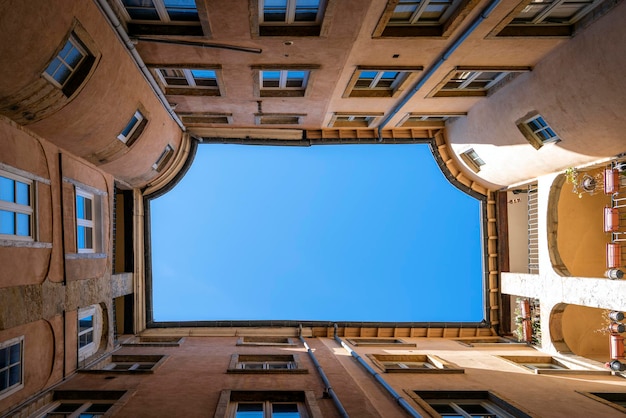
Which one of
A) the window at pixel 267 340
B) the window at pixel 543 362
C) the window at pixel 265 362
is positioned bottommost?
the window at pixel 543 362

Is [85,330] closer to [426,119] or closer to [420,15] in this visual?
[420,15]

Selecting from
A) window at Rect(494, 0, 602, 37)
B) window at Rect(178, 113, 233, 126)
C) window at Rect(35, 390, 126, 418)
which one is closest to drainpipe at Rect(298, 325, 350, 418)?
Result: window at Rect(35, 390, 126, 418)

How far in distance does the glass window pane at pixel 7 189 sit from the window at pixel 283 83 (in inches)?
314

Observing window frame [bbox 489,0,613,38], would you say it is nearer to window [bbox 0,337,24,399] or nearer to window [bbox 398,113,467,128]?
window [bbox 398,113,467,128]

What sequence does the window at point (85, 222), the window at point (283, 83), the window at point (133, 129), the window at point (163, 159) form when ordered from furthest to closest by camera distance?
1. the window at point (163, 159)
2. the window at point (283, 83)
3. the window at point (133, 129)
4. the window at point (85, 222)

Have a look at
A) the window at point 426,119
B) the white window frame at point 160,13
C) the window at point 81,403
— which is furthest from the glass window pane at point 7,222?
the window at point 426,119

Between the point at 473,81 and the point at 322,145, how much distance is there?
7.24m

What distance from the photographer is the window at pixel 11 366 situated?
10578 millimetres

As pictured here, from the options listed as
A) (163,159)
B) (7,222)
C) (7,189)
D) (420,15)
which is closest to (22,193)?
(7,189)

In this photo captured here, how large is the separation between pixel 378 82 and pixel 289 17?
5.23 meters

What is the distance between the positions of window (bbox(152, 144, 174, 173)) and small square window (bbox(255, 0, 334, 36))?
25.9 feet

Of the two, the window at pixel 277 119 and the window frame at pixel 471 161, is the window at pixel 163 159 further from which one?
the window frame at pixel 471 161

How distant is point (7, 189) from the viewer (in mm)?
11031

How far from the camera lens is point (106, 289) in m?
16.9
